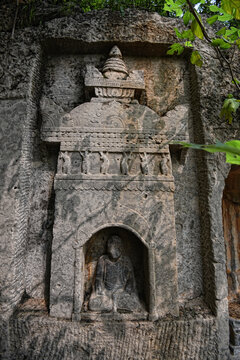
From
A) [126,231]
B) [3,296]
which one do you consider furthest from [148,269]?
[3,296]

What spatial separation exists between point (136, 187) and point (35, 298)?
6.31 ft

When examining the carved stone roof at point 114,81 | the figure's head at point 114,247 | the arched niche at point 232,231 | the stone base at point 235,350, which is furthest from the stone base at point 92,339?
the carved stone roof at point 114,81

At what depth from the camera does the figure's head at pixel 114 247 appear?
2.92m

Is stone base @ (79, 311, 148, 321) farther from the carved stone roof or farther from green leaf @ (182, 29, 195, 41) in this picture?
green leaf @ (182, 29, 195, 41)

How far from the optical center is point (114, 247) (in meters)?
2.95

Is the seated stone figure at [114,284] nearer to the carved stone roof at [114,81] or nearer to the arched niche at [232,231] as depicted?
the arched niche at [232,231]

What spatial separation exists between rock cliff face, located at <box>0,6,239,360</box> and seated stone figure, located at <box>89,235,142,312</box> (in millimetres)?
85

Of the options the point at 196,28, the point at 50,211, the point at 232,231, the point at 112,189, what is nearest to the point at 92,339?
the point at 50,211

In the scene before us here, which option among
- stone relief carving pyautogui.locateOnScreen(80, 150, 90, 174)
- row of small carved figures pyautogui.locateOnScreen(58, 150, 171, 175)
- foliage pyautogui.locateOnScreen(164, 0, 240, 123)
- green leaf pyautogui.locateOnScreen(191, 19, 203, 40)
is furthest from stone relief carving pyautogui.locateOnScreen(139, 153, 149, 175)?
green leaf pyautogui.locateOnScreen(191, 19, 203, 40)

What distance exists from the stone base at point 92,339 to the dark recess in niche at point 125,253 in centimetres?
39

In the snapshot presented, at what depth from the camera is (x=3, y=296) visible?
8.60ft

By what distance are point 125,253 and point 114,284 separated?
1.35 feet

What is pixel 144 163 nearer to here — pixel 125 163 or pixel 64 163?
pixel 125 163

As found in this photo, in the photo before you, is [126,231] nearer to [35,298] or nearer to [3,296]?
[35,298]
